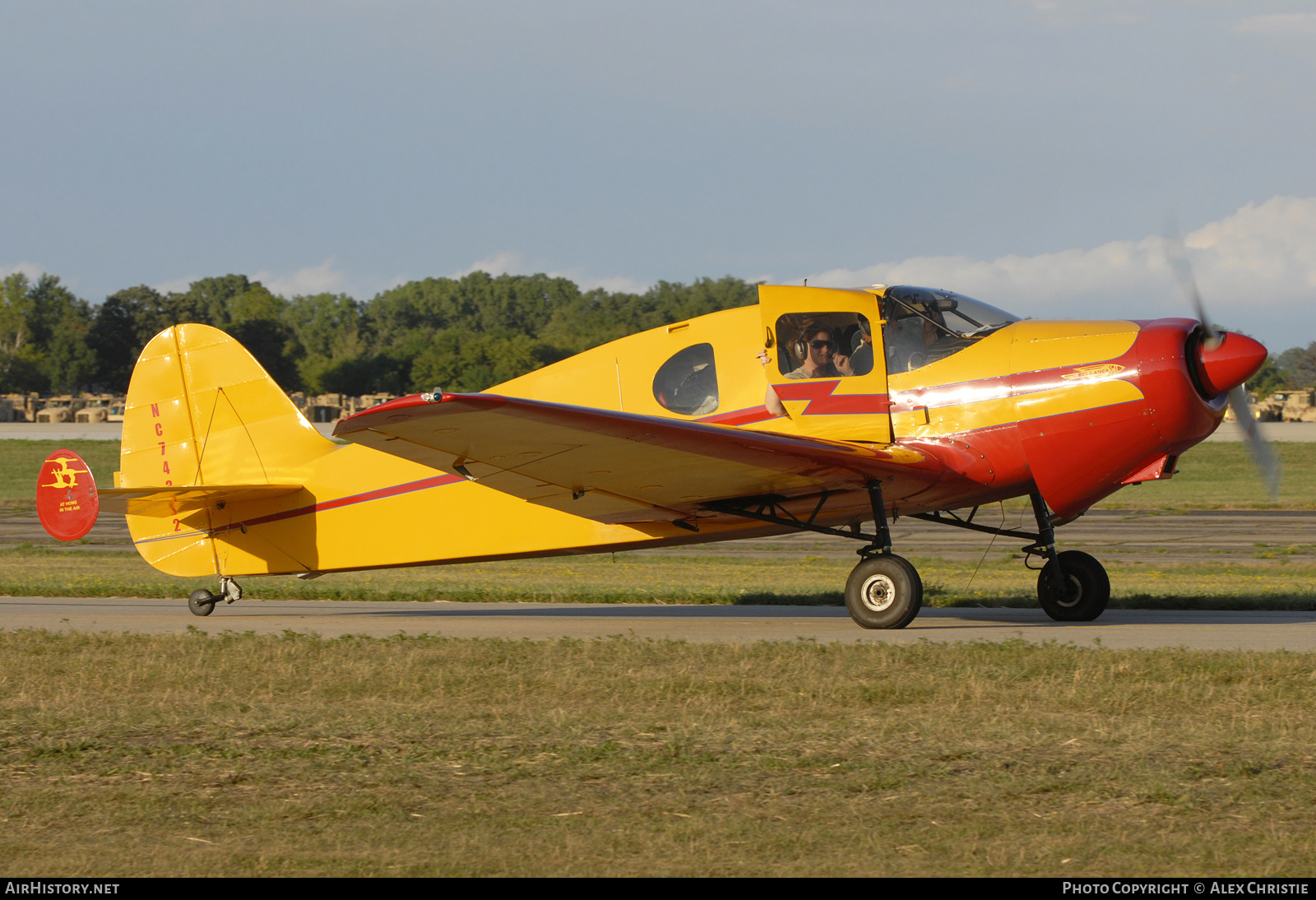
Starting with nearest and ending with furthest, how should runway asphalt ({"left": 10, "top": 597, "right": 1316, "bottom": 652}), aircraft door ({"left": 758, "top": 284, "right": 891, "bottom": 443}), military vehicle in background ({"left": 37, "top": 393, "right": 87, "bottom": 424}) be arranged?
runway asphalt ({"left": 10, "top": 597, "right": 1316, "bottom": 652}), aircraft door ({"left": 758, "top": 284, "right": 891, "bottom": 443}), military vehicle in background ({"left": 37, "top": 393, "right": 87, "bottom": 424})

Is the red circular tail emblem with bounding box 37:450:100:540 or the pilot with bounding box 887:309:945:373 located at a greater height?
the pilot with bounding box 887:309:945:373

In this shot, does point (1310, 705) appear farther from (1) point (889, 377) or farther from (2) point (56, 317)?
(2) point (56, 317)

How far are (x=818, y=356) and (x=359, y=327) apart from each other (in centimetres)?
12608

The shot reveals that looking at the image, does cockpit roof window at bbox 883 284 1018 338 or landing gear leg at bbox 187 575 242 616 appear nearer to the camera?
cockpit roof window at bbox 883 284 1018 338

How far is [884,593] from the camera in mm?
10422

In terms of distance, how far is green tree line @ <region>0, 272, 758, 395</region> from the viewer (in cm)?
8844

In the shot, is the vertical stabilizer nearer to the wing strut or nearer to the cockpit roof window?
the wing strut

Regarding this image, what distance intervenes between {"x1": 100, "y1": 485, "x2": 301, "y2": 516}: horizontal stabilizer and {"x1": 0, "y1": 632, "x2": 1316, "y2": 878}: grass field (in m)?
3.09

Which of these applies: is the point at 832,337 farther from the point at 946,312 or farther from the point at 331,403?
the point at 331,403

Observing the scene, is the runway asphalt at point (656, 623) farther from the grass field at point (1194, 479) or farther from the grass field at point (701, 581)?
the grass field at point (1194, 479)

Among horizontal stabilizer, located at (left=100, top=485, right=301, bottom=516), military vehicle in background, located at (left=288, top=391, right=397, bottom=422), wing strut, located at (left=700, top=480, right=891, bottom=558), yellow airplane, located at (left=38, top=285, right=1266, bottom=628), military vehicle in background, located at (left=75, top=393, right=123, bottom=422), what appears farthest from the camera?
military vehicle in background, located at (left=288, top=391, right=397, bottom=422)

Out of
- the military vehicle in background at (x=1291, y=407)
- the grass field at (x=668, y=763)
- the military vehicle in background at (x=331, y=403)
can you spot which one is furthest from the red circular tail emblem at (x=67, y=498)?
the military vehicle in background at (x=1291, y=407)

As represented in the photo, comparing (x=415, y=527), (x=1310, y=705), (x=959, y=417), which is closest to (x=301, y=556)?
(x=415, y=527)

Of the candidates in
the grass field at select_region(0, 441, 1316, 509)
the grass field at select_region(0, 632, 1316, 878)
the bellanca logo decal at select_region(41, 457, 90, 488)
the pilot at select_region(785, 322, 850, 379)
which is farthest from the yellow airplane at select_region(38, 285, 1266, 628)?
the grass field at select_region(0, 441, 1316, 509)
